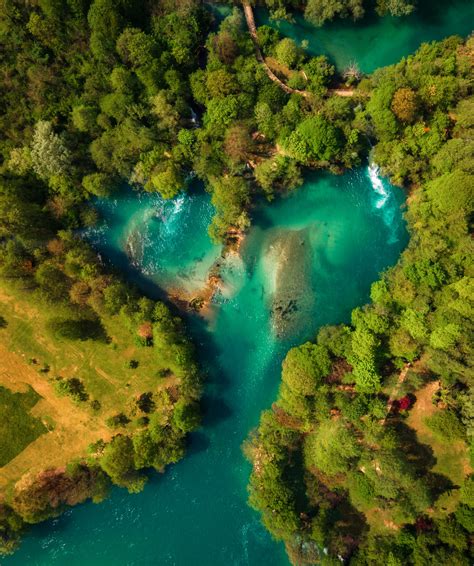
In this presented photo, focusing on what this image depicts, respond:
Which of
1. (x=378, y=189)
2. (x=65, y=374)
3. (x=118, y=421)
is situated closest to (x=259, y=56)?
(x=378, y=189)

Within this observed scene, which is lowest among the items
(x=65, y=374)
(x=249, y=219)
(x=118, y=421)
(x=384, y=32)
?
(x=118, y=421)

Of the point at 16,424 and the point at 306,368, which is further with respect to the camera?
the point at 16,424

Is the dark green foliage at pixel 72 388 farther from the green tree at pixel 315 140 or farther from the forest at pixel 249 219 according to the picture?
the green tree at pixel 315 140

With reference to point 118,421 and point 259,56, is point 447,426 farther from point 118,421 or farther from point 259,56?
point 259,56

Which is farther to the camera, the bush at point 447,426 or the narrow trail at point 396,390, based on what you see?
the narrow trail at point 396,390

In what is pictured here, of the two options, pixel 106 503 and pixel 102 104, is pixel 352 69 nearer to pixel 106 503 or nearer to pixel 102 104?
pixel 102 104

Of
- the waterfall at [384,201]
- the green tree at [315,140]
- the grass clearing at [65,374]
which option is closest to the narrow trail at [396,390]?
the waterfall at [384,201]
